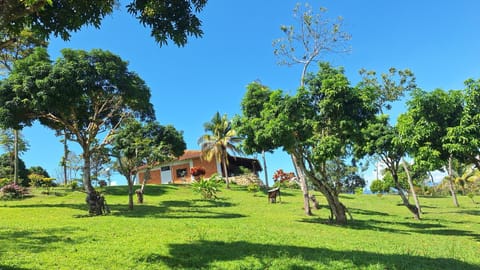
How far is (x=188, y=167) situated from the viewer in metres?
46.7

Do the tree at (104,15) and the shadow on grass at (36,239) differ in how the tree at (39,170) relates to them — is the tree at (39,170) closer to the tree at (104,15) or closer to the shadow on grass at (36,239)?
the shadow on grass at (36,239)

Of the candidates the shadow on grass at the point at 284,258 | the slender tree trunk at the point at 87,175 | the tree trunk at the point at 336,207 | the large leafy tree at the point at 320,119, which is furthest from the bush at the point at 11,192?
the tree trunk at the point at 336,207

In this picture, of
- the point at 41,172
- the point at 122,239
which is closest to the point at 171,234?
the point at 122,239

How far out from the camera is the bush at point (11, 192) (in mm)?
23094

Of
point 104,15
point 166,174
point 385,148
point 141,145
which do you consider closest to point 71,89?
point 141,145

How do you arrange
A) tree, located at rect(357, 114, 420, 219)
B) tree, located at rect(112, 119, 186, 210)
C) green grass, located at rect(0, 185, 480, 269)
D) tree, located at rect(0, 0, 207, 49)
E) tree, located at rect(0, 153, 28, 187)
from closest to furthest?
1. tree, located at rect(0, 0, 207, 49)
2. green grass, located at rect(0, 185, 480, 269)
3. tree, located at rect(357, 114, 420, 219)
4. tree, located at rect(112, 119, 186, 210)
5. tree, located at rect(0, 153, 28, 187)

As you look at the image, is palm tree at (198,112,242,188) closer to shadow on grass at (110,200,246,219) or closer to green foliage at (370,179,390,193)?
shadow on grass at (110,200,246,219)

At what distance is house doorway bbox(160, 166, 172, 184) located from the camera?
48250mm

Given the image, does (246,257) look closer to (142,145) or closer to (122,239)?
(122,239)

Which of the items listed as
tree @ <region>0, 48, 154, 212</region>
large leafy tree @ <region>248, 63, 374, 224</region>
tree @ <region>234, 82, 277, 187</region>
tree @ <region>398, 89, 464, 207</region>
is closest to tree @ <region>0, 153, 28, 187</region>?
tree @ <region>0, 48, 154, 212</region>

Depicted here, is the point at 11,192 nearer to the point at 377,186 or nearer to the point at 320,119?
the point at 320,119

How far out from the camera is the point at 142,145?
72.8 feet

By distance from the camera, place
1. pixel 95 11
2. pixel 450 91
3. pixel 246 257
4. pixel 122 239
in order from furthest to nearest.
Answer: pixel 450 91 → pixel 122 239 → pixel 246 257 → pixel 95 11

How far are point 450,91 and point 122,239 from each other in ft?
36.5
